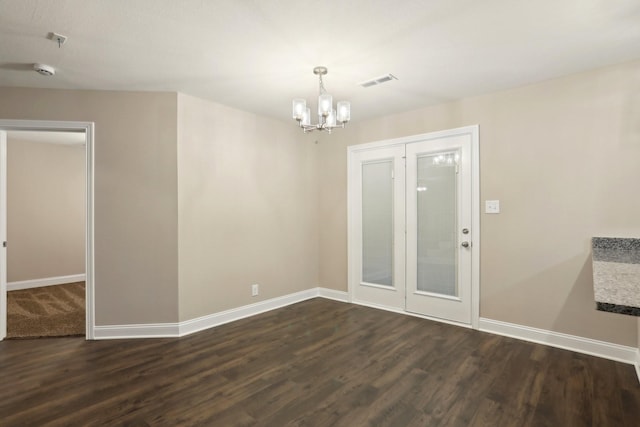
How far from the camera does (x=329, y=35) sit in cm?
238

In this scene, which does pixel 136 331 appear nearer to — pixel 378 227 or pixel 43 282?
pixel 378 227

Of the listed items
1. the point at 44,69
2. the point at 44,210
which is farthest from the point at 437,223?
the point at 44,210

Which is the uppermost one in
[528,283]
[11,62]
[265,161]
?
[11,62]

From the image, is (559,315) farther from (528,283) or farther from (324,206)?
(324,206)

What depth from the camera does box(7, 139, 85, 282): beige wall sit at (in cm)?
562

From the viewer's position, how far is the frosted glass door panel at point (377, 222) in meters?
4.41

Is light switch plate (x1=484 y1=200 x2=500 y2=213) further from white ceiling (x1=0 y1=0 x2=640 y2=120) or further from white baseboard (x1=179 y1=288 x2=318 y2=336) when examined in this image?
white baseboard (x1=179 y1=288 x2=318 y2=336)

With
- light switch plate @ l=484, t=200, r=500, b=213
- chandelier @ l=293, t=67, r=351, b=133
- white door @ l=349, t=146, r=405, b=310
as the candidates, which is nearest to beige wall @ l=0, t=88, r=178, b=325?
chandelier @ l=293, t=67, r=351, b=133

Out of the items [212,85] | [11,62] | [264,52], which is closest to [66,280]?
[11,62]

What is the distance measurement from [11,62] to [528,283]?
5.09 m

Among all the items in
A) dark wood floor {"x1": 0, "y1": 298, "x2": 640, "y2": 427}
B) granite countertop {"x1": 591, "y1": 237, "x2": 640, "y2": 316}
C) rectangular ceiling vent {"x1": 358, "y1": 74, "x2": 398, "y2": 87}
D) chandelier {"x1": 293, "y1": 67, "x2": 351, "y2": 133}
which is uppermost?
rectangular ceiling vent {"x1": 358, "y1": 74, "x2": 398, "y2": 87}

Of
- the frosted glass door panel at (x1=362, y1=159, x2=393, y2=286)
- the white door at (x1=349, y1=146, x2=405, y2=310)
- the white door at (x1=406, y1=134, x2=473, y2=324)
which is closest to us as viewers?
the white door at (x1=406, y1=134, x2=473, y2=324)

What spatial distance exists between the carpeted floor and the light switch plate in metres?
4.56

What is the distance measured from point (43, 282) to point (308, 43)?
20.9 ft
